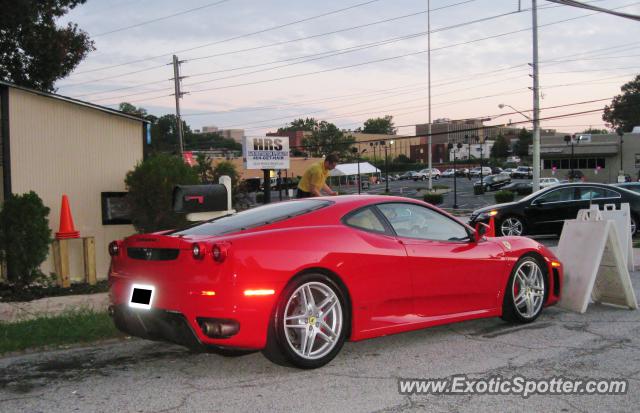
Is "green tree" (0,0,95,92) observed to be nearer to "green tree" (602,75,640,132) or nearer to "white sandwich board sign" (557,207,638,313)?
"white sandwich board sign" (557,207,638,313)

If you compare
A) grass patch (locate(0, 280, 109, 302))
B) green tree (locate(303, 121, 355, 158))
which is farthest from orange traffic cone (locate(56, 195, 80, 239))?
green tree (locate(303, 121, 355, 158))

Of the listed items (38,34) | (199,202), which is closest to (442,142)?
(38,34)

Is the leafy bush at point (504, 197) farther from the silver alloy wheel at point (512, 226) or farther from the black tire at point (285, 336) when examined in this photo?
the black tire at point (285, 336)

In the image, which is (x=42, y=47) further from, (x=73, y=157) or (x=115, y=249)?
(x=115, y=249)

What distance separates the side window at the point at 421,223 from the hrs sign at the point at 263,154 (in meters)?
10.1

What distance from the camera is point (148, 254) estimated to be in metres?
4.87

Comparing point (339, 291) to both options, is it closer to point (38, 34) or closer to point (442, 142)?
point (38, 34)

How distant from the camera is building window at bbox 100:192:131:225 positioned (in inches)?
486

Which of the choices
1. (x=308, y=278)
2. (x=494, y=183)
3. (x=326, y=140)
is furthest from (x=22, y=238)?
(x=326, y=140)

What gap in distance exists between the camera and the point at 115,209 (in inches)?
492

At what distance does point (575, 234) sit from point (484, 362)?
9.73 ft

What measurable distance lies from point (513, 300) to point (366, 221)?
186 centimetres

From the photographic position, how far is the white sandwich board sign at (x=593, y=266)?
6859 millimetres

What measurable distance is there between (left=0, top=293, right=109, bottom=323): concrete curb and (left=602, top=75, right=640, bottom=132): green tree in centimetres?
12912
